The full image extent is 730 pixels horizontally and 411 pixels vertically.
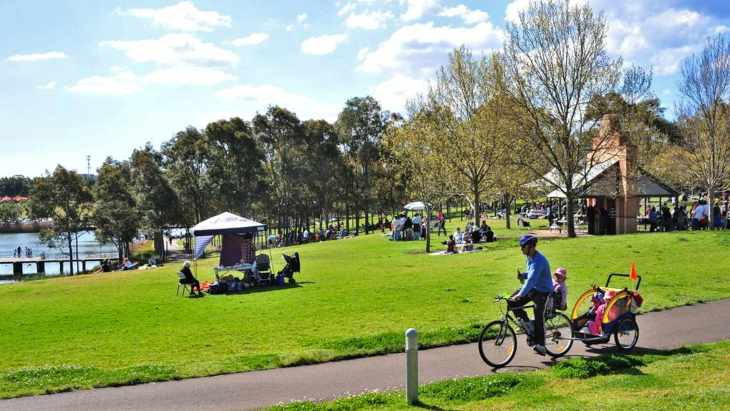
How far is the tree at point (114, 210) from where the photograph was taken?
5994 cm

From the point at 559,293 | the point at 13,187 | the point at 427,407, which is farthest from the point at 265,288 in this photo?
the point at 13,187

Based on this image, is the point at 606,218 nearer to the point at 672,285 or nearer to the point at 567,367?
the point at 672,285

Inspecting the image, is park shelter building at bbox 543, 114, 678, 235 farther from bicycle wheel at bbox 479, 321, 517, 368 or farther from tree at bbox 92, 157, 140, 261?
tree at bbox 92, 157, 140, 261

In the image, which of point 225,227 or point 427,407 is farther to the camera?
point 225,227

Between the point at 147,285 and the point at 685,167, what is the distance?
36.3m

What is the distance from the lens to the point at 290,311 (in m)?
15.5

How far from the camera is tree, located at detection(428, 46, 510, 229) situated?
1405 inches

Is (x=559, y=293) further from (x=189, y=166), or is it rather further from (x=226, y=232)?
(x=189, y=166)

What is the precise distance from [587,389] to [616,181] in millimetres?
28739

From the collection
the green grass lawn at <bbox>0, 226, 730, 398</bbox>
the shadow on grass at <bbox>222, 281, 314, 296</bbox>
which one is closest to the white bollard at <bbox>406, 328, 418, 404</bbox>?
the green grass lawn at <bbox>0, 226, 730, 398</bbox>

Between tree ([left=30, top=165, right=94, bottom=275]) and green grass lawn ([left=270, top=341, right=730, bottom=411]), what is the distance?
6120 centimetres

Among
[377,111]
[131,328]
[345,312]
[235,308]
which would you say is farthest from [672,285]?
[377,111]

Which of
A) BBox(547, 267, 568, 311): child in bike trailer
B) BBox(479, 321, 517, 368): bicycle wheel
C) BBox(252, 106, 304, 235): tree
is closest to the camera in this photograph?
BBox(479, 321, 517, 368): bicycle wheel

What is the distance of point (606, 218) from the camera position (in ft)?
116
